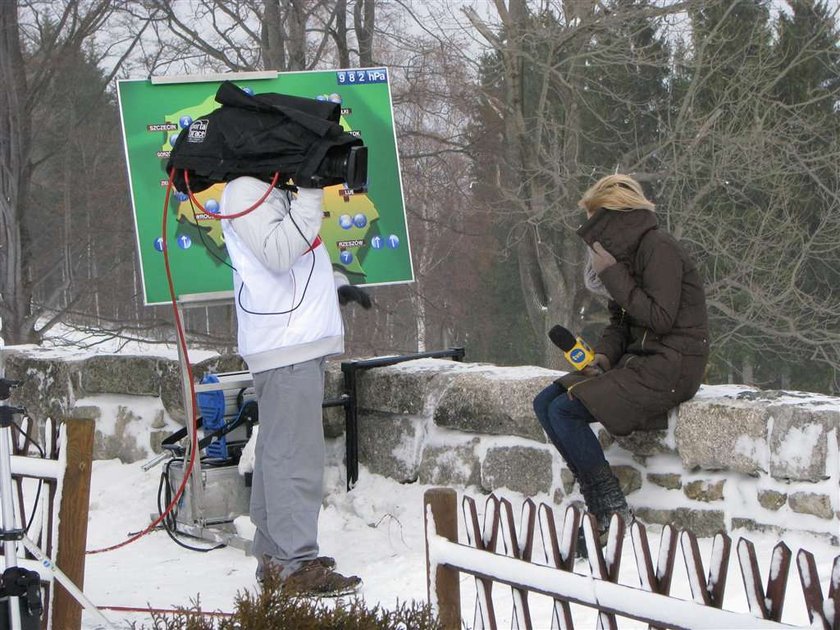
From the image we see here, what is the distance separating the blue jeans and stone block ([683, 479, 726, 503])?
0.33 metres

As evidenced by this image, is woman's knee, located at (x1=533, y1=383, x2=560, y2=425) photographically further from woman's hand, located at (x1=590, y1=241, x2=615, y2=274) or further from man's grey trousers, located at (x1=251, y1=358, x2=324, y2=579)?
man's grey trousers, located at (x1=251, y1=358, x2=324, y2=579)

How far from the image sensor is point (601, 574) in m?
2.07

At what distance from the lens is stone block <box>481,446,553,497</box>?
4344 millimetres

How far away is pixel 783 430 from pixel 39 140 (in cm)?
962

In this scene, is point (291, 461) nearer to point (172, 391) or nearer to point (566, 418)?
point (566, 418)

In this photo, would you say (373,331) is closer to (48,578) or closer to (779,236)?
(779,236)

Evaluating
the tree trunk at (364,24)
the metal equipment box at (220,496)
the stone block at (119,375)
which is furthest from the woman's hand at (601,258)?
the tree trunk at (364,24)

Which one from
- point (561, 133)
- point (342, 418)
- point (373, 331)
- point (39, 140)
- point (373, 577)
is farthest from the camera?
point (373, 331)

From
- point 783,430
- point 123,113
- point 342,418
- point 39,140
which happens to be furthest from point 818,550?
point 39,140

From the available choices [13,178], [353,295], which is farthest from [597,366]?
[13,178]

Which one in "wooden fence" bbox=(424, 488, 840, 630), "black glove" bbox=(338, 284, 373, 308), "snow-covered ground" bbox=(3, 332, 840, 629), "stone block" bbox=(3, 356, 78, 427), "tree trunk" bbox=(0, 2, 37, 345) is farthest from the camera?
"tree trunk" bbox=(0, 2, 37, 345)

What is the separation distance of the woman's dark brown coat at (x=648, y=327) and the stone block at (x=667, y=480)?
204mm

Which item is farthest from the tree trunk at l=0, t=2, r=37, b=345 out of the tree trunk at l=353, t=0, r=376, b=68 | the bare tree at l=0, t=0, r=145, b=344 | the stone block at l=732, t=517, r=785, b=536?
the stone block at l=732, t=517, r=785, b=536

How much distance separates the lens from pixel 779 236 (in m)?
13.2
